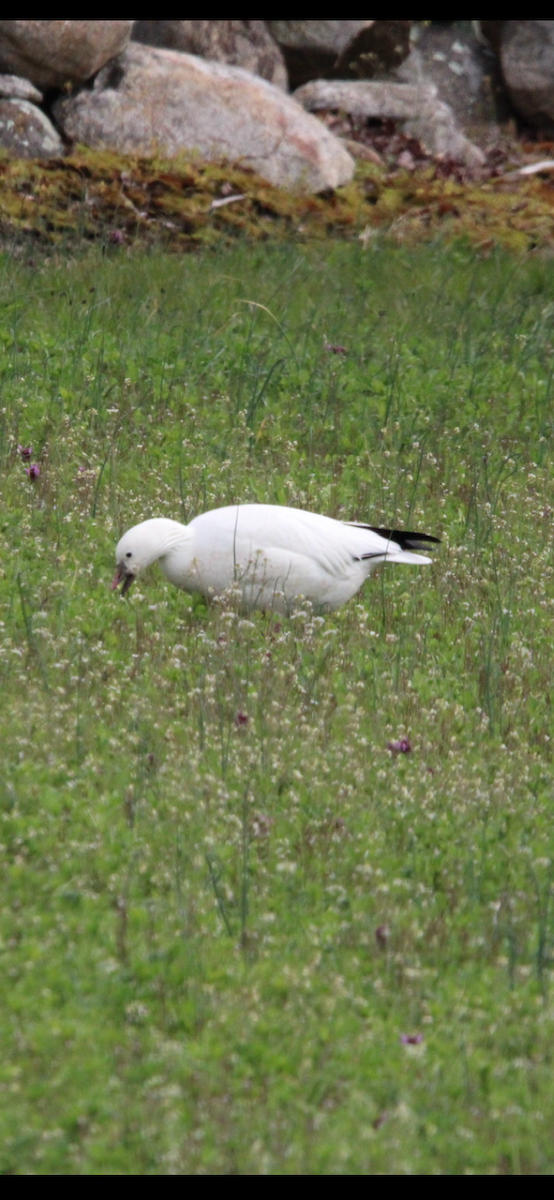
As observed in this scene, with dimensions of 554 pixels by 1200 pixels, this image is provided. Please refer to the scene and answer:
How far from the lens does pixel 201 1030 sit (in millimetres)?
3861

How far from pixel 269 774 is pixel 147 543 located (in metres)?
1.43

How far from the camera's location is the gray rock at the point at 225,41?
46.3 feet

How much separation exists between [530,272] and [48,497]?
545 centimetres

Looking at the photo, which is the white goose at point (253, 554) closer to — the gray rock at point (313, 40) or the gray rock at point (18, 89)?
the gray rock at point (18, 89)

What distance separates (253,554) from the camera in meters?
6.16

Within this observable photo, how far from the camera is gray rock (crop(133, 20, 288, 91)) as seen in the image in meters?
14.1

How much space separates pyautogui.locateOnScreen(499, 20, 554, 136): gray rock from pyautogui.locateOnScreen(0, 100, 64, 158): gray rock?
20.5 feet

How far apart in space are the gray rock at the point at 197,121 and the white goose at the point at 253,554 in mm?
6976

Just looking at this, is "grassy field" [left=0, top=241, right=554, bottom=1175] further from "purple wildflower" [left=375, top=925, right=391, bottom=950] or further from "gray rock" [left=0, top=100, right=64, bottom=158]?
"gray rock" [left=0, top=100, right=64, bottom=158]

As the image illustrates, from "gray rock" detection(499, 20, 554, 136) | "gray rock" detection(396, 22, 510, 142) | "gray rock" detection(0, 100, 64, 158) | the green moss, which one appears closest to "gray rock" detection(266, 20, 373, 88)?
"gray rock" detection(396, 22, 510, 142)

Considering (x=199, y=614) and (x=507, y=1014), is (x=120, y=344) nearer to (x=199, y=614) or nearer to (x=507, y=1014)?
(x=199, y=614)

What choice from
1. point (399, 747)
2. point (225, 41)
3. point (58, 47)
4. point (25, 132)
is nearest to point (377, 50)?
point (225, 41)

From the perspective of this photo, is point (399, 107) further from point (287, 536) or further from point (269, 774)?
point (269, 774)

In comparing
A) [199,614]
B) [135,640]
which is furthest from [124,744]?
[199,614]
